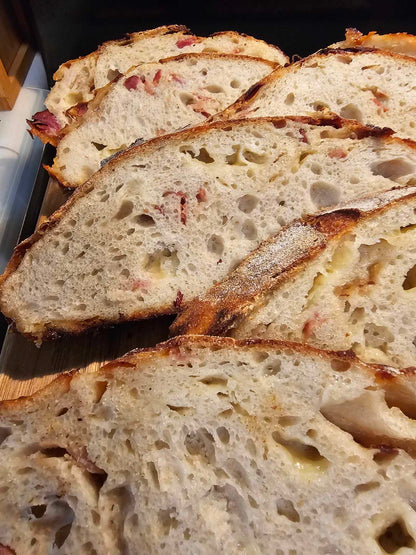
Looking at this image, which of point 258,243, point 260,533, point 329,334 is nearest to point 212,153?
point 258,243

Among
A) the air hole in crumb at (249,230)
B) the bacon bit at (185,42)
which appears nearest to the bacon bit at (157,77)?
the bacon bit at (185,42)

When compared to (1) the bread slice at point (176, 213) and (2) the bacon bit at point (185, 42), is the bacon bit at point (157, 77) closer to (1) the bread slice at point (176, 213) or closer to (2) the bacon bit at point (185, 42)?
(2) the bacon bit at point (185, 42)

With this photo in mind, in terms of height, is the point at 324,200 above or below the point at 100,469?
above

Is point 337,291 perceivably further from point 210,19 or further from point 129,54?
point 210,19

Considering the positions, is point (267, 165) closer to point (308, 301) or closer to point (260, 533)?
A: point (308, 301)

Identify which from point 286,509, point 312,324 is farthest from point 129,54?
point 286,509

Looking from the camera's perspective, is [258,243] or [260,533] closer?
[260,533]

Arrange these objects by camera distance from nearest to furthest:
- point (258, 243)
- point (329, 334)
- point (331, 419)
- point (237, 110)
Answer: point (331, 419), point (329, 334), point (258, 243), point (237, 110)

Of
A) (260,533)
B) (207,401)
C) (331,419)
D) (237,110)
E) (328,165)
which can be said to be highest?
(237,110)
